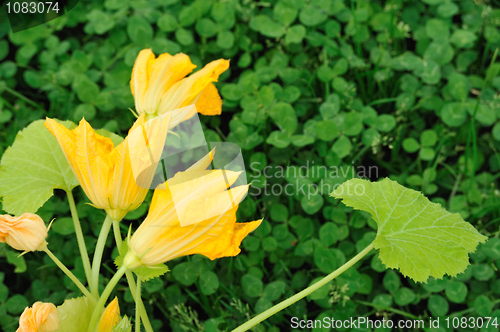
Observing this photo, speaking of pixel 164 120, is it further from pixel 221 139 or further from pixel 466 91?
pixel 466 91

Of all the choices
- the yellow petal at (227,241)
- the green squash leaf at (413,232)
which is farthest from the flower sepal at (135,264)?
the green squash leaf at (413,232)

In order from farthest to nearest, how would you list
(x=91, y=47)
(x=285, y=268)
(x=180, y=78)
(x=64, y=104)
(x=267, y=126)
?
(x=91, y=47) < (x=64, y=104) < (x=267, y=126) < (x=285, y=268) < (x=180, y=78)

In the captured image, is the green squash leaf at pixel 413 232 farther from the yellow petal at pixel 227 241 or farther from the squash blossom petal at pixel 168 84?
the squash blossom petal at pixel 168 84

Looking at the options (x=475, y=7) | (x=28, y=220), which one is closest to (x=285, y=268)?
(x=28, y=220)

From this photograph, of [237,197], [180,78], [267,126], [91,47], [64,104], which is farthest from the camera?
[91,47]

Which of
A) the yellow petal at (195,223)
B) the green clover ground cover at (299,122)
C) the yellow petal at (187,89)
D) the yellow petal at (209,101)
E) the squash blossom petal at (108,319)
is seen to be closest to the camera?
the yellow petal at (195,223)

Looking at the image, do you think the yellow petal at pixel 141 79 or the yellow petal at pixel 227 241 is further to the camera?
the yellow petal at pixel 141 79

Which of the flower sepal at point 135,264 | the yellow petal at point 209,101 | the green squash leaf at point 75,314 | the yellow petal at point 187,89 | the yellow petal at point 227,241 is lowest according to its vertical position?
the green squash leaf at point 75,314
